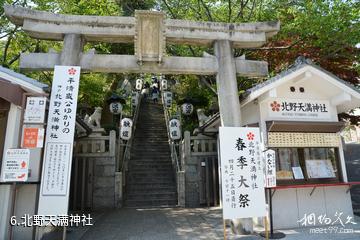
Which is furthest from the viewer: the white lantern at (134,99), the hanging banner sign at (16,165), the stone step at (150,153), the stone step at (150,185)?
the white lantern at (134,99)

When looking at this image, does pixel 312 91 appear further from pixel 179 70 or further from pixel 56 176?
pixel 56 176

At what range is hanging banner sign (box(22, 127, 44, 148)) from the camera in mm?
6047

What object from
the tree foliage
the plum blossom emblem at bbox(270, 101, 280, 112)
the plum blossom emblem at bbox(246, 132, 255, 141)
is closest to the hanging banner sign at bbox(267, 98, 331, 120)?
the plum blossom emblem at bbox(270, 101, 280, 112)

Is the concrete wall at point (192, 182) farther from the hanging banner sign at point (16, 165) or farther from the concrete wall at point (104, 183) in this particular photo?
the hanging banner sign at point (16, 165)

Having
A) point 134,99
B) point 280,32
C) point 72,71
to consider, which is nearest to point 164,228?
point 72,71

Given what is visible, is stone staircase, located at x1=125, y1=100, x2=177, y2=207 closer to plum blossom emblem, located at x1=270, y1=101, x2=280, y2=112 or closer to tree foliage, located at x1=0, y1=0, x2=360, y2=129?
tree foliage, located at x1=0, y1=0, x2=360, y2=129

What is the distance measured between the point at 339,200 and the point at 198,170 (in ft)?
→ 19.7

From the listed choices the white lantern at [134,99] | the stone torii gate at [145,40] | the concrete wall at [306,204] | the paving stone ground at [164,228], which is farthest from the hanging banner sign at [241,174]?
the white lantern at [134,99]

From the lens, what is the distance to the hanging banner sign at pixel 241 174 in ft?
20.7

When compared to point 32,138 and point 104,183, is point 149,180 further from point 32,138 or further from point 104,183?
point 32,138

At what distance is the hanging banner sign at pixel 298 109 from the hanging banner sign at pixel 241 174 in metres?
2.23

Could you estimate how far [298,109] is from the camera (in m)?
8.80

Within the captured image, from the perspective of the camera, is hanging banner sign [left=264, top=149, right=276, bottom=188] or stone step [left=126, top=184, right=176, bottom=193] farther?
stone step [left=126, top=184, right=176, bottom=193]

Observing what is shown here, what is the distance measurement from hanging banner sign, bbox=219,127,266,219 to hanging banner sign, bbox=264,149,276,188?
0.35m
